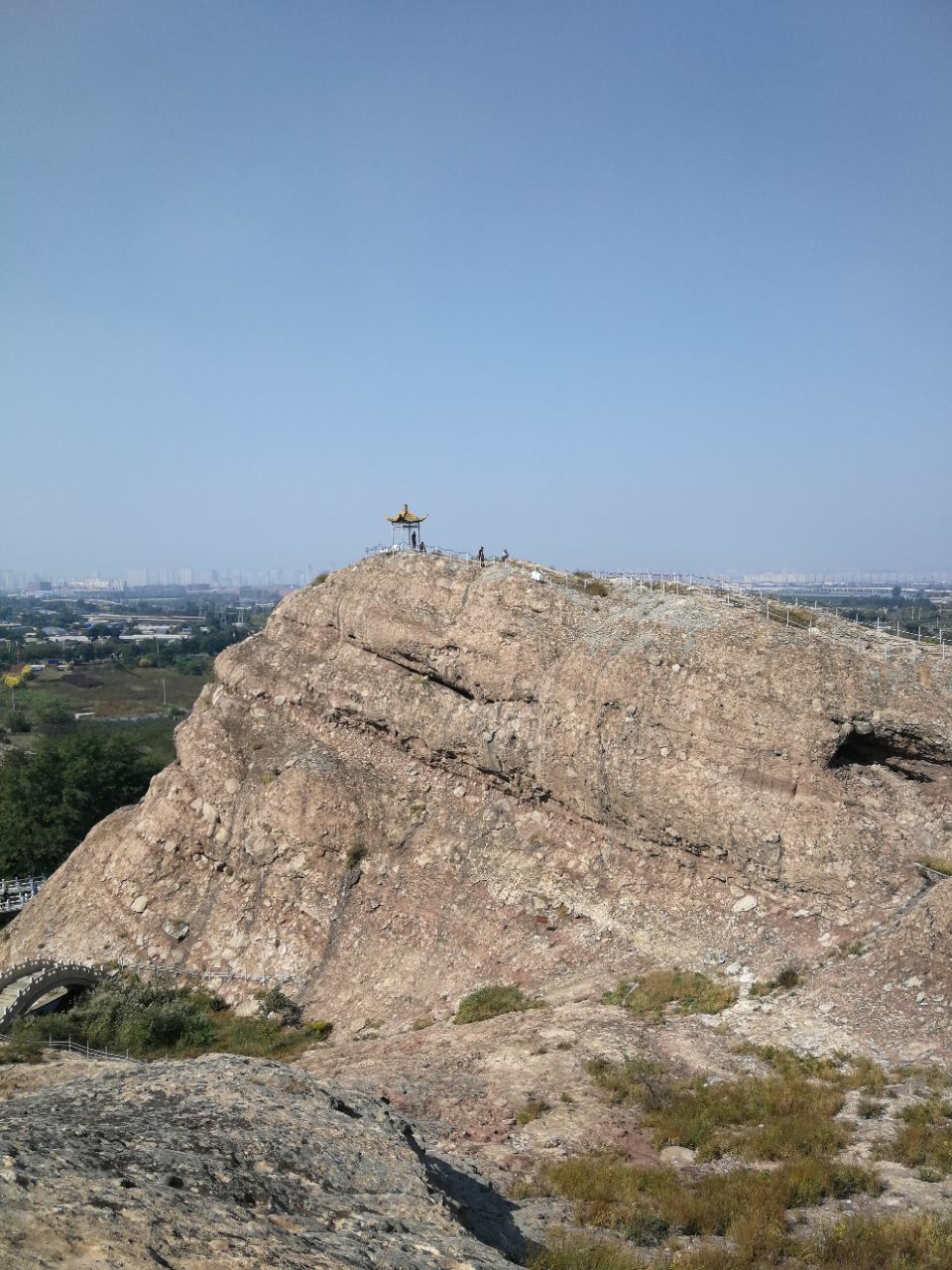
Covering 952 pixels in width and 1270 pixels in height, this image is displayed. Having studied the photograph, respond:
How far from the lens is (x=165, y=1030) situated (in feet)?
88.4

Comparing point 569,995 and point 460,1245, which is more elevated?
point 460,1245

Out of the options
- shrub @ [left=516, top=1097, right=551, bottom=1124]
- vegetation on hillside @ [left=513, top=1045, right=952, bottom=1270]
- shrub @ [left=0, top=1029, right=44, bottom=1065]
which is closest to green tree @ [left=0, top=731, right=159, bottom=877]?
shrub @ [left=0, top=1029, right=44, bottom=1065]

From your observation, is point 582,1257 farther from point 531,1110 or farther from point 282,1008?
point 282,1008

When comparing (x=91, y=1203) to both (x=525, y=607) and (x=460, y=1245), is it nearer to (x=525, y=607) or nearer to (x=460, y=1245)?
(x=460, y=1245)

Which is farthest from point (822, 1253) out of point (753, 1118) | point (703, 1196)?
point (753, 1118)

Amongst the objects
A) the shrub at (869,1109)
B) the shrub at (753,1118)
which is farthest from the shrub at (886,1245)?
the shrub at (869,1109)

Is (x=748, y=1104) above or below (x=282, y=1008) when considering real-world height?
above

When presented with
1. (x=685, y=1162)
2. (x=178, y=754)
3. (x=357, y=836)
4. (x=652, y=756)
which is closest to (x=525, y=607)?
(x=652, y=756)

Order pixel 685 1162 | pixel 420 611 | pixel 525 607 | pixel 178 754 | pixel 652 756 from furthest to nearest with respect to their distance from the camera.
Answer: pixel 178 754
pixel 420 611
pixel 525 607
pixel 652 756
pixel 685 1162

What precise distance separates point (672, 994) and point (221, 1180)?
15.0 m

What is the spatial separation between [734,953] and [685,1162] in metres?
9.24

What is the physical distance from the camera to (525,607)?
31953 mm

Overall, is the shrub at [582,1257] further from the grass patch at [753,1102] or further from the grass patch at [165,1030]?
the grass patch at [165,1030]

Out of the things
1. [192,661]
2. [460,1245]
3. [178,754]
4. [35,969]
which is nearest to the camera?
[460,1245]
